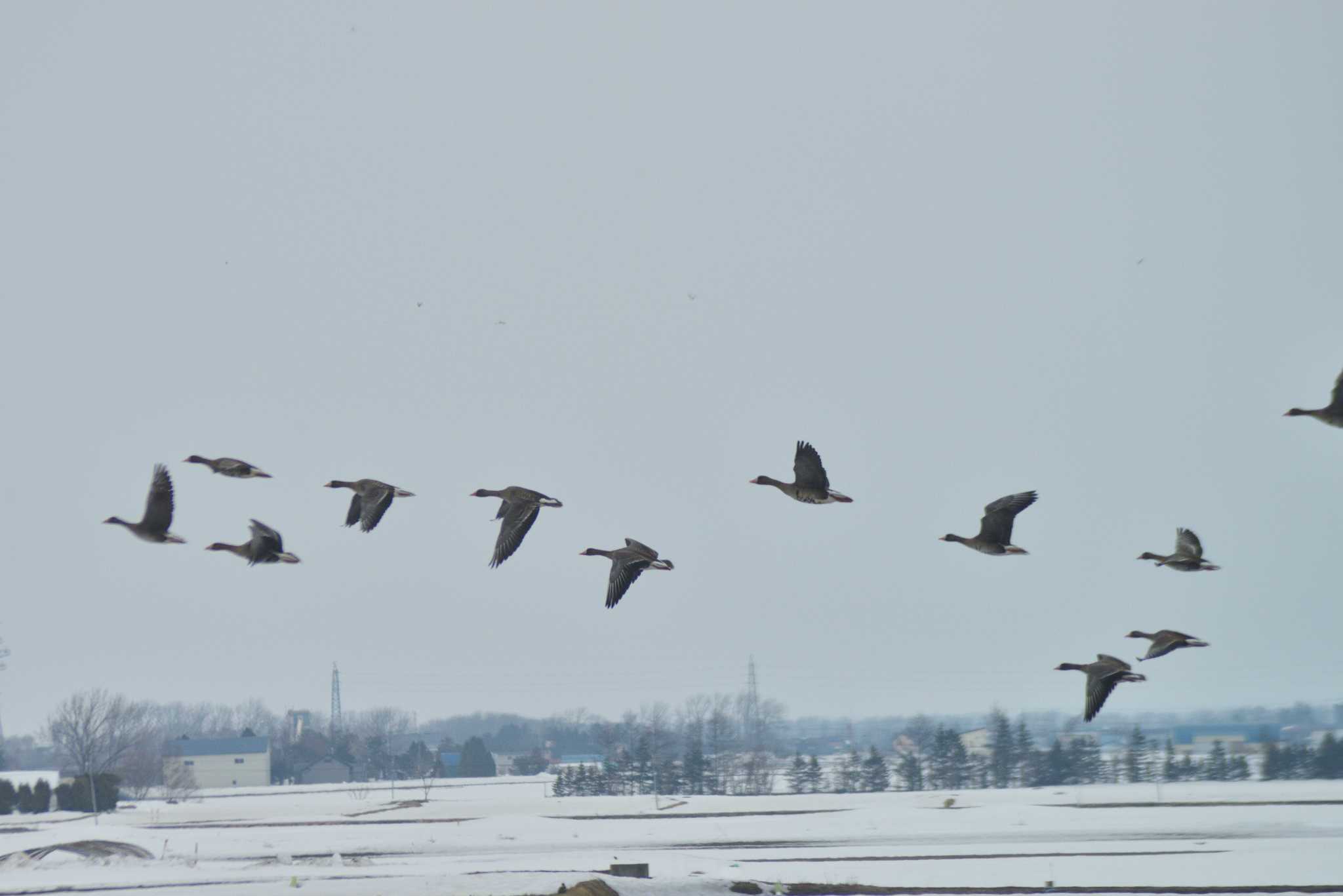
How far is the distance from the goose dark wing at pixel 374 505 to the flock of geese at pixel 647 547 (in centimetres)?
1

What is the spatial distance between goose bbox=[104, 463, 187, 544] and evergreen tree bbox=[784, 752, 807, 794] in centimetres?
9199

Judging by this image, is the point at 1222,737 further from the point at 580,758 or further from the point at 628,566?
the point at 628,566

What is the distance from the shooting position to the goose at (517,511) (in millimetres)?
20859

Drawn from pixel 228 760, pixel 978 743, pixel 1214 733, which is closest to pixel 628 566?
pixel 978 743

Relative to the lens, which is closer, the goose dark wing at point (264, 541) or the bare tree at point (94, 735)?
the goose dark wing at point (264, 541)

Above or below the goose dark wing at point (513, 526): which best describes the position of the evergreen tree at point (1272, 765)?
below

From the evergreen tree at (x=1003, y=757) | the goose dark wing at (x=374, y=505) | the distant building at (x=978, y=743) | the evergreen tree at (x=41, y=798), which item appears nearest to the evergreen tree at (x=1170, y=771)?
the evergreen tree at (x=1003, y=757)

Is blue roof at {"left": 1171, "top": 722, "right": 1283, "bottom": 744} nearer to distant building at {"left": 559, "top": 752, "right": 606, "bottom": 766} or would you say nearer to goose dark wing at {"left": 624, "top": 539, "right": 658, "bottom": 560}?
distant building at {"left": 559, "top": 752, "right": 606, "bottom": 766}

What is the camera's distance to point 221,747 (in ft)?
477

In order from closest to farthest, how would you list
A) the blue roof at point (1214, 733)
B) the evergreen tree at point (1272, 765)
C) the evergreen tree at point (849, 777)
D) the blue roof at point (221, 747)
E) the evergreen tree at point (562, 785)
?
1. the evergreen tree at point (1272, 765)
2. the evergreen tree at point (849, 777)
3. the evergreen tree at point (562, 785)
4. the blue roof at point (221, 747)
5. the blue roof at point (1214, 733)

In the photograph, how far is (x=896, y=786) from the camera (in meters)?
106

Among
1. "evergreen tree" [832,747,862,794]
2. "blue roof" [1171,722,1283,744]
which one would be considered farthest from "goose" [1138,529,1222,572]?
"blue roof" [1171,722,1283,744]

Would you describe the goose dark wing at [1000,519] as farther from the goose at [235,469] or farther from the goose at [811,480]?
the goose at [235,469]

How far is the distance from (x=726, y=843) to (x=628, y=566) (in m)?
42.0
